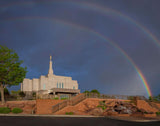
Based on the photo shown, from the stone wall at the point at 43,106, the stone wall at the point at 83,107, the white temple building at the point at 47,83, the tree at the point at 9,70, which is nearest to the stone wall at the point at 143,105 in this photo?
the stone wall at the point at 83,107

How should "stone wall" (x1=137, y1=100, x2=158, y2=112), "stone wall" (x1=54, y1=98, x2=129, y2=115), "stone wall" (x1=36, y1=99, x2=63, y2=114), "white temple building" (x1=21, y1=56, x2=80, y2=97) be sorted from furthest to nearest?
1. "white temple building" (x1=21, y1=56, x2=80, y2=97)
2. "stone wall" (x1=137, y1=100, x2=158, y2=112)
3. "stone wall" (x1=36, y1=99, x2=63, y2=114)
4. "stone wall" (x1=54, y1=98, x2=129, y2=115)

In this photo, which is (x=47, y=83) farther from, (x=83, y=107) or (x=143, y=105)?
(x=143, y=105)

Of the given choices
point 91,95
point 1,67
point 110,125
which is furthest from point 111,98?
point 1,67

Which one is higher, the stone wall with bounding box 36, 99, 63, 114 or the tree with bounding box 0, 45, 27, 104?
A: the tree with bounding box 0, 45, 27, 104

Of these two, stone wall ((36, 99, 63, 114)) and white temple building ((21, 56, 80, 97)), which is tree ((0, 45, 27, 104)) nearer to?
stone wall ((36, 99, 63, 114))

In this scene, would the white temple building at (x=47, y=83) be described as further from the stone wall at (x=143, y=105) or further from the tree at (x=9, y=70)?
the stone wall at (x=143, y=105)

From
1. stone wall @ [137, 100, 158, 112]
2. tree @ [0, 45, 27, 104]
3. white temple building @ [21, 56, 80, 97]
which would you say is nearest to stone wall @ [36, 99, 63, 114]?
tree @ [0, 45, 27, 104]

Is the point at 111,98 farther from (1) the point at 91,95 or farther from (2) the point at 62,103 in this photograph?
(2) the point at 62,103

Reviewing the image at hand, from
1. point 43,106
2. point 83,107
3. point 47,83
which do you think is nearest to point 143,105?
point 83,107

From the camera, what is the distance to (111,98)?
35.9 m

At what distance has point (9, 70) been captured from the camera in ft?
122

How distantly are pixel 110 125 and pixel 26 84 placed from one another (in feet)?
177

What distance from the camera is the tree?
118 ft

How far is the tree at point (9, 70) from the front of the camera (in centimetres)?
3600
